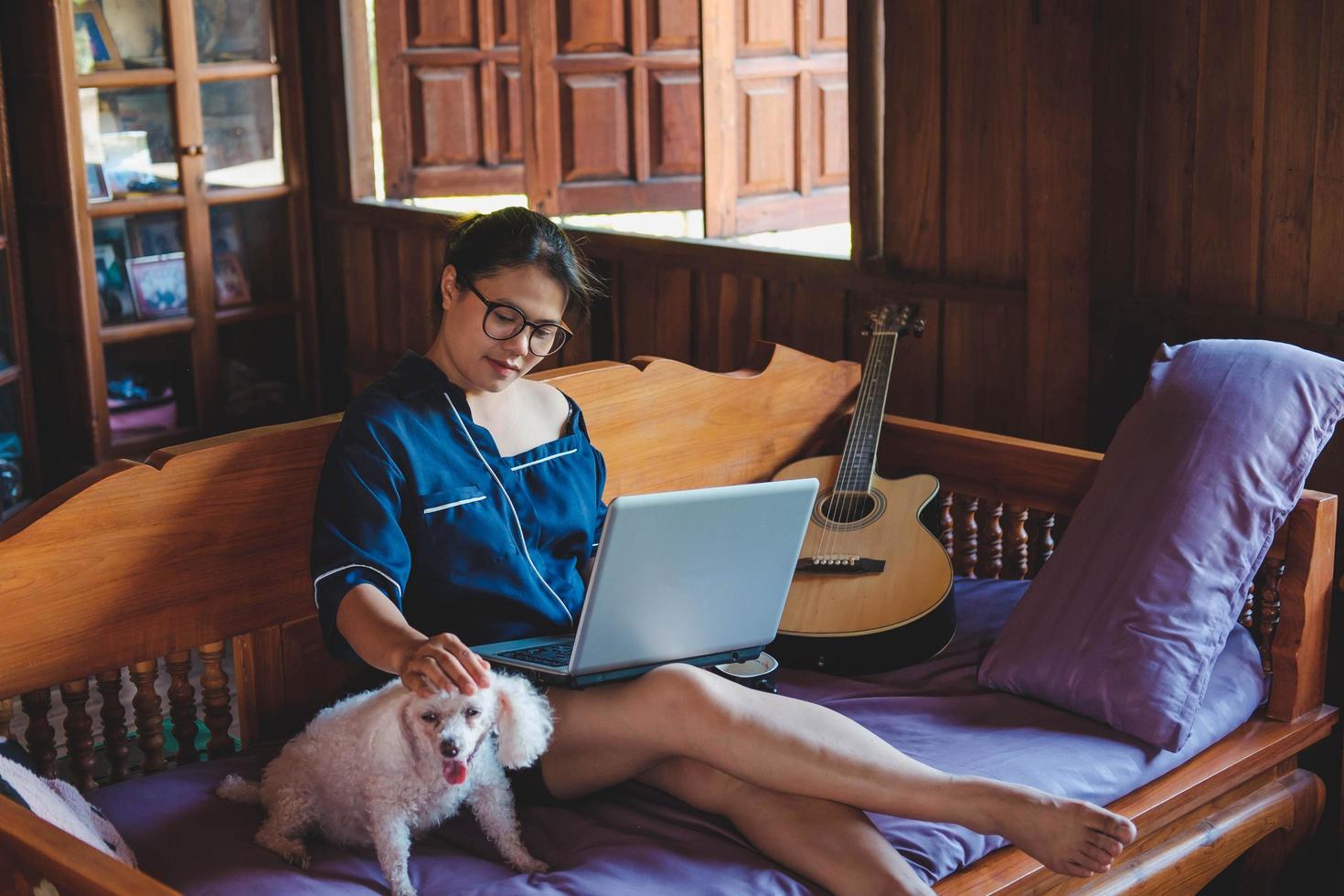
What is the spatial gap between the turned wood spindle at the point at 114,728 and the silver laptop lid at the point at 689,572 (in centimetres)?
71

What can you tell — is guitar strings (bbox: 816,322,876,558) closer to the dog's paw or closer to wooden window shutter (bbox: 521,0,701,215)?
the dog's paw

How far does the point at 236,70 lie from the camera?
4828 mm

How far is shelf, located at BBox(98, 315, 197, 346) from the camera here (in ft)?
15.1

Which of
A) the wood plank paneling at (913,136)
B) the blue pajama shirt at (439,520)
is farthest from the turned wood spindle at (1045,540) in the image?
the blue pajama shirt at (439,520)

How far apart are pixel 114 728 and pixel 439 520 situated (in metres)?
0.58

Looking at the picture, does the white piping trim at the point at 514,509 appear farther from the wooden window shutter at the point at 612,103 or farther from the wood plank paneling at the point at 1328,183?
the wooden window shutter at the point at 612,103

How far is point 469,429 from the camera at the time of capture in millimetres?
2098

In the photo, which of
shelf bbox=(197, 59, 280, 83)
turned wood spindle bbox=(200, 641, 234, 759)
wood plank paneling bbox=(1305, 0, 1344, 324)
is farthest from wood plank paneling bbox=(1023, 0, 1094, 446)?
shelf bbox=(197, 59, 280, 83)

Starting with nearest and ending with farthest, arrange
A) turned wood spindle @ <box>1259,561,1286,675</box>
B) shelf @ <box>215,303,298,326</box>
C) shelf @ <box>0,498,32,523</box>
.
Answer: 1. turned wood spindle @ <box>1259,561,1286,675</box>
2. shelf @ <box>0,498,32,523</box>
3. shelf @ <box>215,303,298,326</box>

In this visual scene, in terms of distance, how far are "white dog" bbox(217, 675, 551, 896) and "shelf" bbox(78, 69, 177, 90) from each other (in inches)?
129

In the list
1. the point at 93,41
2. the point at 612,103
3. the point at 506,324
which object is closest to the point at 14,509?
the point at 93,41

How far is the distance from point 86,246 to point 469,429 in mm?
2895

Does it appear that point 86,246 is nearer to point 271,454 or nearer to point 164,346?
point 164,346

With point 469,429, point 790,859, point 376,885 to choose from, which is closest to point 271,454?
point 469,429
